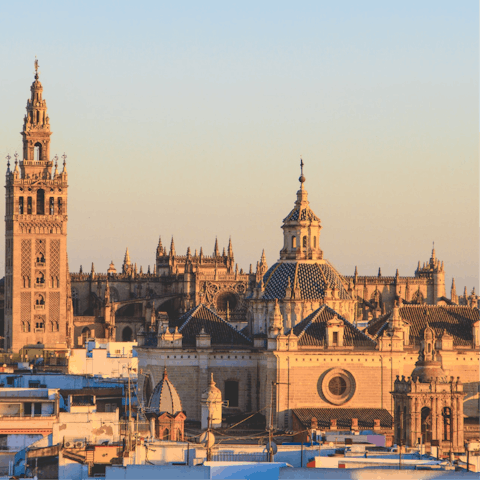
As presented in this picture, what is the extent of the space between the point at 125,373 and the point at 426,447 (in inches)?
1980

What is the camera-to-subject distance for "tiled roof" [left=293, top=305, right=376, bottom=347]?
80250mm

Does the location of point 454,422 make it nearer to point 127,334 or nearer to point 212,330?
point 212,330

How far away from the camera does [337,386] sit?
80125 millimetres

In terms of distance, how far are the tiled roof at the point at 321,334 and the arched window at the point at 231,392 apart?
4.05 m

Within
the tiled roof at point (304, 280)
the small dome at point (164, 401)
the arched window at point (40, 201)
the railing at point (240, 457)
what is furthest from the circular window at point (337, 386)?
the arched window at point (40, 201)

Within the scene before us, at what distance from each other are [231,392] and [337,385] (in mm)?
5652

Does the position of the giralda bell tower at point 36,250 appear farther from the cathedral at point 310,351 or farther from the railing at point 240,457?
the railing at point 240,457

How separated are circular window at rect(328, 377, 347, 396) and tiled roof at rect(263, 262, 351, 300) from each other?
22.6 ft

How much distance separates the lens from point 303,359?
7969 cm

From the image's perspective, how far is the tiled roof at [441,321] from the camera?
83750mm

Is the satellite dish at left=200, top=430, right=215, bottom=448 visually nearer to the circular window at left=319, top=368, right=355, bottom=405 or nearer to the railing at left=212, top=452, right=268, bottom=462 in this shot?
the railing at left=212, top=452, right=268, bottom=462

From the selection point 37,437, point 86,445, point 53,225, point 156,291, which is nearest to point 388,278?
point 156,291

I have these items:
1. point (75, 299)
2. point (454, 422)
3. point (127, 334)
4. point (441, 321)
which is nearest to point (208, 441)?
point (454, 422)

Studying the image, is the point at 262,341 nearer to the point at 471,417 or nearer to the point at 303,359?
the point at 303,359
